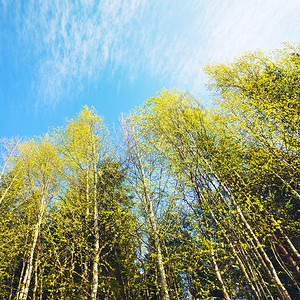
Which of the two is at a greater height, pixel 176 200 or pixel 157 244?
pixel 176 200

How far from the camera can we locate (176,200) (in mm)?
5352

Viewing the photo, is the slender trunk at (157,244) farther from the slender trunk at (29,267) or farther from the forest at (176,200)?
the slender trunk at (29,267)

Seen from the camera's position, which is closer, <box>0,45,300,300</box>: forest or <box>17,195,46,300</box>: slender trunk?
<box>0,45,300,300</box>: forest

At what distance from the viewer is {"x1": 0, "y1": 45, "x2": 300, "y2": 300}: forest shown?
176 inches

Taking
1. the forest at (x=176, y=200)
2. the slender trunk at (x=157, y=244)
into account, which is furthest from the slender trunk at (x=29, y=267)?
the slender trunk at (x=157, y=244)

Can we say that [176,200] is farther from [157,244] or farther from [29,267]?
[29,267]

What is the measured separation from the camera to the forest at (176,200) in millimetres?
4473

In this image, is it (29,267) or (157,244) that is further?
(29,267)

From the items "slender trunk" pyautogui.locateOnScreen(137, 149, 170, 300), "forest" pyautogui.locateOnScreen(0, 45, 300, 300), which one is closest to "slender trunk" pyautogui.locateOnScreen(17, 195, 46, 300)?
"forest" pyautogui.locateOnScreen(0, 45, 300, 300)

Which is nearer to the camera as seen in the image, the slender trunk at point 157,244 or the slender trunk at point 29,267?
the slender trunk at point 157,244

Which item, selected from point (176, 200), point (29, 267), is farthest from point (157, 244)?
point (29, 267)

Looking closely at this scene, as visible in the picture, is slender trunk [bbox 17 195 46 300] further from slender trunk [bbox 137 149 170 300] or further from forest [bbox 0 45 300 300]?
slender trunk [bbox 137 149 170 300]

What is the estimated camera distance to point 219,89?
32.9 feet

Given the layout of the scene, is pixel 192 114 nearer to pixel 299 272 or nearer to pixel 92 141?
pixel 92 141
